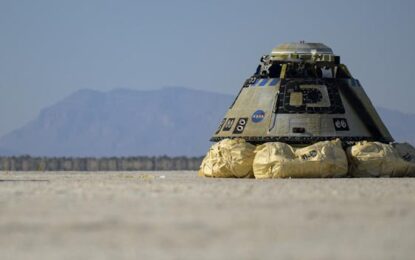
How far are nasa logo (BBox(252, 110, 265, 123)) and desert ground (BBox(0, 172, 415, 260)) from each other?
12.7 meters

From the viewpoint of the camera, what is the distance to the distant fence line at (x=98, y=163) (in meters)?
73.5

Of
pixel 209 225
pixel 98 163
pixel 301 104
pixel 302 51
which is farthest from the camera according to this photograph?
pixel 98 163

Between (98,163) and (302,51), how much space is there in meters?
42.1

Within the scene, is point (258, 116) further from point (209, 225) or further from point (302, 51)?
point (209, 225)

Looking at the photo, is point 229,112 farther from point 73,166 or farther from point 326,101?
point 73,166

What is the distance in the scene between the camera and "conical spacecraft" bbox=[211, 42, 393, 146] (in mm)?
34281

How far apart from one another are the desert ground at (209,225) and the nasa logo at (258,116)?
41.6 ft

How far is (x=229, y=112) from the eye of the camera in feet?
119

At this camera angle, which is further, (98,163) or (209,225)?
(98,163)

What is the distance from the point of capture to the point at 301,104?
3469 centimetres

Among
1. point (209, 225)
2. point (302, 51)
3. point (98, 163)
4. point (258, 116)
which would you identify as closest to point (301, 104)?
point (258, 116)

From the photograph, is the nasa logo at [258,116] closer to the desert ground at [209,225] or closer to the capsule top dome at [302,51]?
the capsule top dome at [302,51]

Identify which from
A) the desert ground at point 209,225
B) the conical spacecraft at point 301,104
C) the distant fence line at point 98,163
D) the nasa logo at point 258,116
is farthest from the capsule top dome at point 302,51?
the distant fence line at point 98,163

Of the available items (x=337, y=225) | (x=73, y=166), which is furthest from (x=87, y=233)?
(x=73, y=166)
